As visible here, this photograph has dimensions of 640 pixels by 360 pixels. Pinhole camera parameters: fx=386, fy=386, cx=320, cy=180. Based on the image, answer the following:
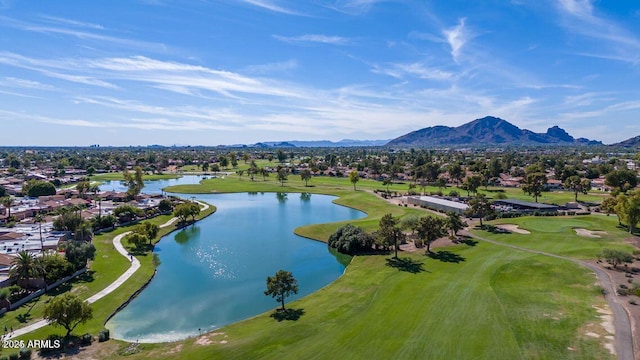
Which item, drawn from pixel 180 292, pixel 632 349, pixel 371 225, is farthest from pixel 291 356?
pixel 371 225

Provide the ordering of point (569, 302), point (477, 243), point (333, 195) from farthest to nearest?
point (333, 195) < point (477, 243) < point (569, 302)

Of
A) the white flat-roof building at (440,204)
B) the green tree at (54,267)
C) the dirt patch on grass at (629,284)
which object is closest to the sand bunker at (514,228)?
the white flat-roof building at (440,204)

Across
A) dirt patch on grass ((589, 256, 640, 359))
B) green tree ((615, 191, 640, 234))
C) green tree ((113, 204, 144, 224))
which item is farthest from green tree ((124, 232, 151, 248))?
green tree ((615, 191, 640, 234))

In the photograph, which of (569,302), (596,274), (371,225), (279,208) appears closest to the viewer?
(569,302)

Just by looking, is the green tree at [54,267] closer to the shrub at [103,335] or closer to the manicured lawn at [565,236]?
the shrub at [103,335]

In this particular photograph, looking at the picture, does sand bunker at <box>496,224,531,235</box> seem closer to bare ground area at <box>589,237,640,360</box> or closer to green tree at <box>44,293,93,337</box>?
bare ground area at <box>589,237,640,360</box>

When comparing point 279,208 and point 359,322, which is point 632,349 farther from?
point 279,208

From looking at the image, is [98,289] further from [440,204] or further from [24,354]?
[440,204]

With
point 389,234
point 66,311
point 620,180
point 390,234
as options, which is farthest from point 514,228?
point 620,180
